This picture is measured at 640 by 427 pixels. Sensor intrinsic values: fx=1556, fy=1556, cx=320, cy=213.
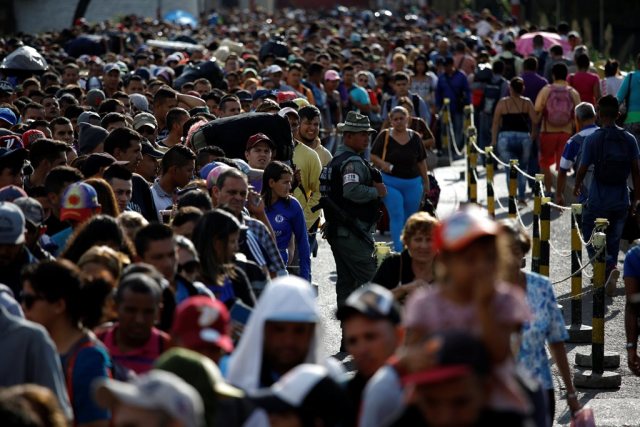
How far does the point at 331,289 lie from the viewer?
1446cm

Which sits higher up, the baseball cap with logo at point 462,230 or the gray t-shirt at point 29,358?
the baseball cap with logo at point 462,230

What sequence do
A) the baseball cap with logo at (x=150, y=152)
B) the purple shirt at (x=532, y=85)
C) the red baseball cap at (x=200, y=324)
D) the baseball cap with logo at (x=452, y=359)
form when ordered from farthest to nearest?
1. the purple shirt at (x=532, y=85)
2. the baseball cap with logo at (x=150, y=152)
3. the red baseball cap at (x=200, y=324)
4. the baseball cap with logo at (x=452, y=359)

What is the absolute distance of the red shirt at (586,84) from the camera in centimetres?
2148

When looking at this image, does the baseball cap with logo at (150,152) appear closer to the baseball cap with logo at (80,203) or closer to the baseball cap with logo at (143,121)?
the baseball cap with logo at (143,121)

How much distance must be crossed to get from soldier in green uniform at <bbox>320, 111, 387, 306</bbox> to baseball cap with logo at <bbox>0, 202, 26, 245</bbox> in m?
5.08

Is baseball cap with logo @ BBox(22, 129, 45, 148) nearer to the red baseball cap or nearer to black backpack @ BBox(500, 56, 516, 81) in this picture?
the red baseball cap

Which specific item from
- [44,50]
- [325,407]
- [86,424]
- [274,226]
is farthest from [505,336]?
[44,50]

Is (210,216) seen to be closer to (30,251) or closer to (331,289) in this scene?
(30,251)

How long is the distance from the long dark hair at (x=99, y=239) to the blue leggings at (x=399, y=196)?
7.53 m

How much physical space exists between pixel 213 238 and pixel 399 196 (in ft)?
24.9

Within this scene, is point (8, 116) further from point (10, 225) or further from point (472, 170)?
point (10, 225)

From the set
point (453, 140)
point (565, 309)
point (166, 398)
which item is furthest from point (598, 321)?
point (453, 140)

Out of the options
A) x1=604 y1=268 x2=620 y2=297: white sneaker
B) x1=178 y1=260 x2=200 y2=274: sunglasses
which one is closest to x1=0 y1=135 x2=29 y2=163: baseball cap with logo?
x1=178 y1=260 x2=200 y2=274: sunglasses

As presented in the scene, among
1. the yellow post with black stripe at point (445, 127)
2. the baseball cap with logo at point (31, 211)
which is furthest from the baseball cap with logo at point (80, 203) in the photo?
the yellow post with black stripe at point (445, 127)
